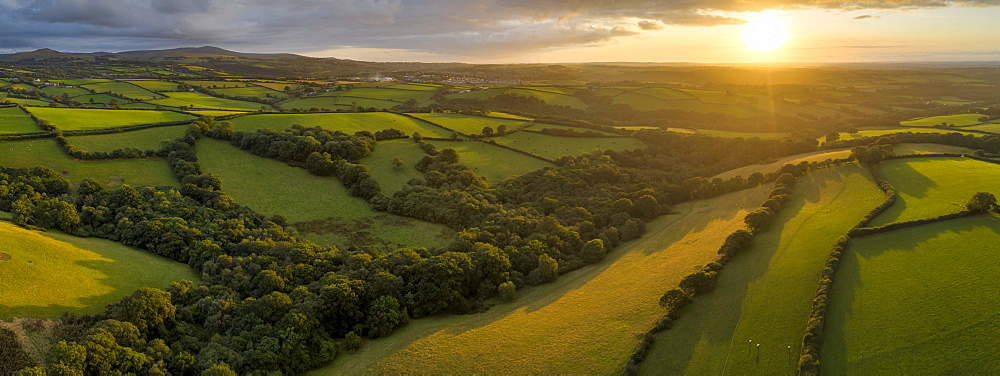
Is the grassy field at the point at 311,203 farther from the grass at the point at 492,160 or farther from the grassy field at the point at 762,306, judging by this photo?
the grassy field at the point at 762,306

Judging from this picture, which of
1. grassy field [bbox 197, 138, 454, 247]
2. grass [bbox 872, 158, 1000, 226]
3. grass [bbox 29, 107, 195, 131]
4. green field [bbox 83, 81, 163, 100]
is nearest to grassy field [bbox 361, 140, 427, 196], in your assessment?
grassy field [bbox 197, 138, 454, 247]

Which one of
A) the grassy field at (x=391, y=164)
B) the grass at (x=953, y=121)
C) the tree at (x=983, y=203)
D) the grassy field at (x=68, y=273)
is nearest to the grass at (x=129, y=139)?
the grassy field at (x=68, y=273)

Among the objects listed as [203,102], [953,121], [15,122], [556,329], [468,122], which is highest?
[203,102]

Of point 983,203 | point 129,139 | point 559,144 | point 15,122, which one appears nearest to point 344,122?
point 129,139

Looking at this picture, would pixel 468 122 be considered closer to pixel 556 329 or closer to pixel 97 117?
pixel 97 117

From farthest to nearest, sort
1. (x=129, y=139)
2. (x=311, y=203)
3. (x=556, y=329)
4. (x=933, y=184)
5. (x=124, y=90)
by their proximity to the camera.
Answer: (x=124, y=90)
(x=129, y=139)
(x=311, y=203)
(x=933, y=184)
(x=556, y=329)

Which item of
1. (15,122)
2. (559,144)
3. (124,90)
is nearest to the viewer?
(15,122)

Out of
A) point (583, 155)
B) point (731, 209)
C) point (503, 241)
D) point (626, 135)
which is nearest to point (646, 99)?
point (626, 135)
